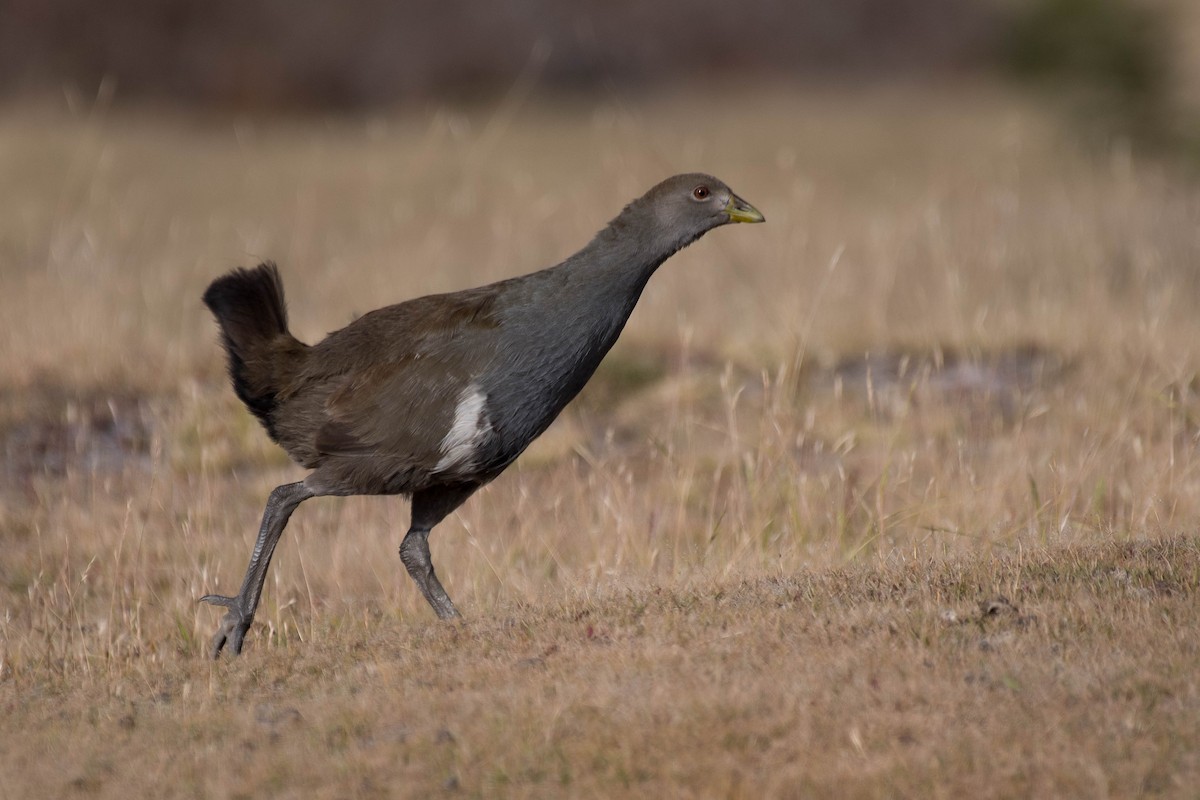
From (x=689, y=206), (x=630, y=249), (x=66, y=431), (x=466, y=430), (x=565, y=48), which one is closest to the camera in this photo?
(x=466, y=430)

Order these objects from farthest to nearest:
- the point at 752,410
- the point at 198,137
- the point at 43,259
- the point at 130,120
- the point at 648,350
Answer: the point at 130,120 → the point at 198,137 → the point at 43,259 → the point at 648,350 → the point at 752,410

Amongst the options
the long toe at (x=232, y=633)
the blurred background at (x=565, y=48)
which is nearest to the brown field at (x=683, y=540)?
the long toe at (x=232, y=633)

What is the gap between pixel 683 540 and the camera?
271 inches

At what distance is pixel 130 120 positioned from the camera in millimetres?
28328

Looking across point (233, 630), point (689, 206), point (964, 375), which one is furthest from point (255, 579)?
point (964, 375)

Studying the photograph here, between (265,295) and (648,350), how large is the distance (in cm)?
476

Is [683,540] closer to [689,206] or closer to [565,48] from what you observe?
[689,206]

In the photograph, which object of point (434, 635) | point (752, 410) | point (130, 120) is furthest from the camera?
point (130, 120)

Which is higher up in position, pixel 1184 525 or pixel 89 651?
pixel 89 651

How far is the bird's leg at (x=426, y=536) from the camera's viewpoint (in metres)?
5.51

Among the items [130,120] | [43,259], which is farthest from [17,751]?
[130,120]

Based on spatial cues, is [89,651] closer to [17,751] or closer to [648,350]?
[17,751]

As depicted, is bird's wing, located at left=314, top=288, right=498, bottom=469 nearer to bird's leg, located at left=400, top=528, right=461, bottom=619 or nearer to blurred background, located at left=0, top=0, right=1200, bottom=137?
bird's leg, located at left=400, top=528, right=461, bottom=619

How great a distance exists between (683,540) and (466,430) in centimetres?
214
